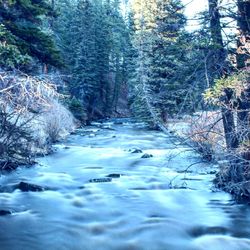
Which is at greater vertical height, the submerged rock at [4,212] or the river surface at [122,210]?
the submerged rock at [4,212]

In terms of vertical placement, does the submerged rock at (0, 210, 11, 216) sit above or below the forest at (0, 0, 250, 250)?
below

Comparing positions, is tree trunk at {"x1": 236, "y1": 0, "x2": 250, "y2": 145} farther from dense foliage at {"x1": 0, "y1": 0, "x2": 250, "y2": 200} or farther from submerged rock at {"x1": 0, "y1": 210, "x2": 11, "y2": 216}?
submerged rock at {"x1": 0, "y1": 210, "x2": 11, "y2": 216}

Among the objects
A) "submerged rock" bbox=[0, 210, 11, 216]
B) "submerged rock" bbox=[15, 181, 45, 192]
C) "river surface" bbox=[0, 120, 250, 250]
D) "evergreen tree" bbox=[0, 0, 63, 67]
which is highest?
"evergreen tree" bbox=[0, 0, 63, 67]

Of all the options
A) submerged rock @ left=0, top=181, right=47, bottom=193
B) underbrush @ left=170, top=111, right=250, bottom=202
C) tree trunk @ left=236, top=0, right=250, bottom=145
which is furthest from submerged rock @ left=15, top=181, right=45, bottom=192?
tree trunk @ left=236, top=0, right=250, bottom=145

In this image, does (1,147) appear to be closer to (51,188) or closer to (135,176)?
(51,188)

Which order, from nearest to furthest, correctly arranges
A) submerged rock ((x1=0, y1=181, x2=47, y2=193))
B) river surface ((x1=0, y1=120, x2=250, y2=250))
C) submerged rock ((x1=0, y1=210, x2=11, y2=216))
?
river surface ((x1=0, y1=120, x2=250, y2=250)) < submerged rock ((x1=0, y1=210, x2=11, y2=216)) < submerged rock ((x1=0, y1=181, x2=47, y2=193))

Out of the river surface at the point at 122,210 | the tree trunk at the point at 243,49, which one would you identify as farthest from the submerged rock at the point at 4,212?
the tree trunk at the point at 243,49

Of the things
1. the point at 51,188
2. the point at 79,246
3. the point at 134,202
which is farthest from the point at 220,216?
the point at 51,188

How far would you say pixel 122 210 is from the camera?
9258 mm

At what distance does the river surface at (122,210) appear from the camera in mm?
7386

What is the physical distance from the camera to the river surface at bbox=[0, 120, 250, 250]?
7386 millimetres

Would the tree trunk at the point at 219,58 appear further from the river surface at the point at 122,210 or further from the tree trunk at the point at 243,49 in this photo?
the river surface at the point at 122,210

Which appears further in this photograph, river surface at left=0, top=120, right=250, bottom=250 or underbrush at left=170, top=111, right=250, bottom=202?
underbrush at left=170, top=111, right=250, bottom=202

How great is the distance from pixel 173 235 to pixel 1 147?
18.9 ft
